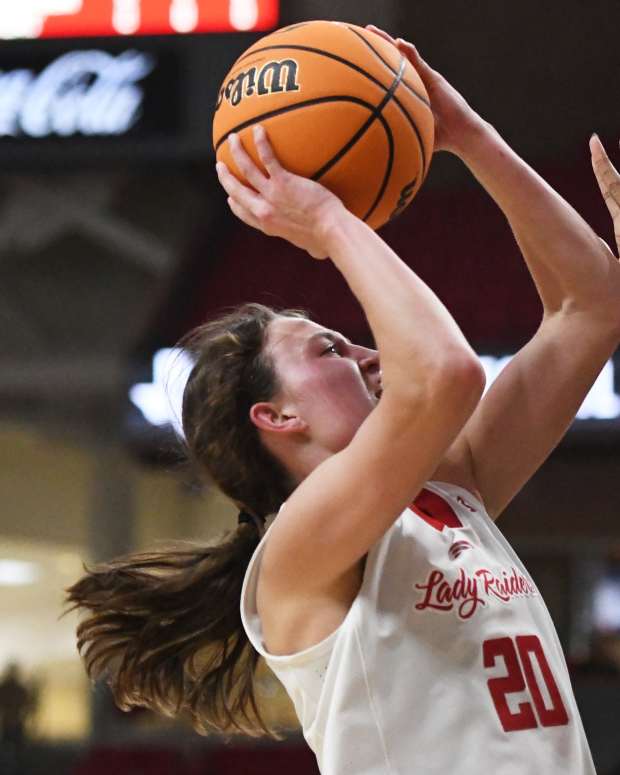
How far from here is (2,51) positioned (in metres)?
5.14

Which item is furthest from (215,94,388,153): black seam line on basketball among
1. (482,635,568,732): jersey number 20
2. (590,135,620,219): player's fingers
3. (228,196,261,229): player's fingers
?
(482,635,568,732): jersey number 20

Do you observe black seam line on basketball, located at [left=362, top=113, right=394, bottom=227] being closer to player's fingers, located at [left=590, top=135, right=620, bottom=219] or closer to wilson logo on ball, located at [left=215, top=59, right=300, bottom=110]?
wilson logo on ball, located at [left=215, top=59, right=300, bottom=110]

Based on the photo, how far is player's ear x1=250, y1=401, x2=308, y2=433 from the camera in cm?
206

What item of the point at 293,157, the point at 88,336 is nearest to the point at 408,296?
the point at 293,157

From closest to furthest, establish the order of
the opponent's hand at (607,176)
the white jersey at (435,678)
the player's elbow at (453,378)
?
the player's elbow at (453,378), the white jersey at (435,678), the opponent's hand at (607,176)

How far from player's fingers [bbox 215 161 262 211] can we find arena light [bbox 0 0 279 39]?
307 cm

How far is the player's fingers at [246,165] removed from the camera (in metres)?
1.91

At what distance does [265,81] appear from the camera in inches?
78.9

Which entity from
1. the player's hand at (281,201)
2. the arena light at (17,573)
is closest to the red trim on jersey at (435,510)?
the player's hand at (281,201)

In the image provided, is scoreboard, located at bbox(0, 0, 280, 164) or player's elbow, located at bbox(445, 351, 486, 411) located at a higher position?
scoreboard, located at bbox(0, 0, 280, 164)

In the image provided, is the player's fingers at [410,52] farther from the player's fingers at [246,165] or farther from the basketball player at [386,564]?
the player's fingers at [246,165]

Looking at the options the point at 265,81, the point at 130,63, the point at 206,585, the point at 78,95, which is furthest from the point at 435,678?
the point at 78,95

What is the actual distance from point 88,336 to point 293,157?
695cm

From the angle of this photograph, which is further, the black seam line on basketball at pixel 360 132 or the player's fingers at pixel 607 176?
the player's fingers at pixel 607 176
